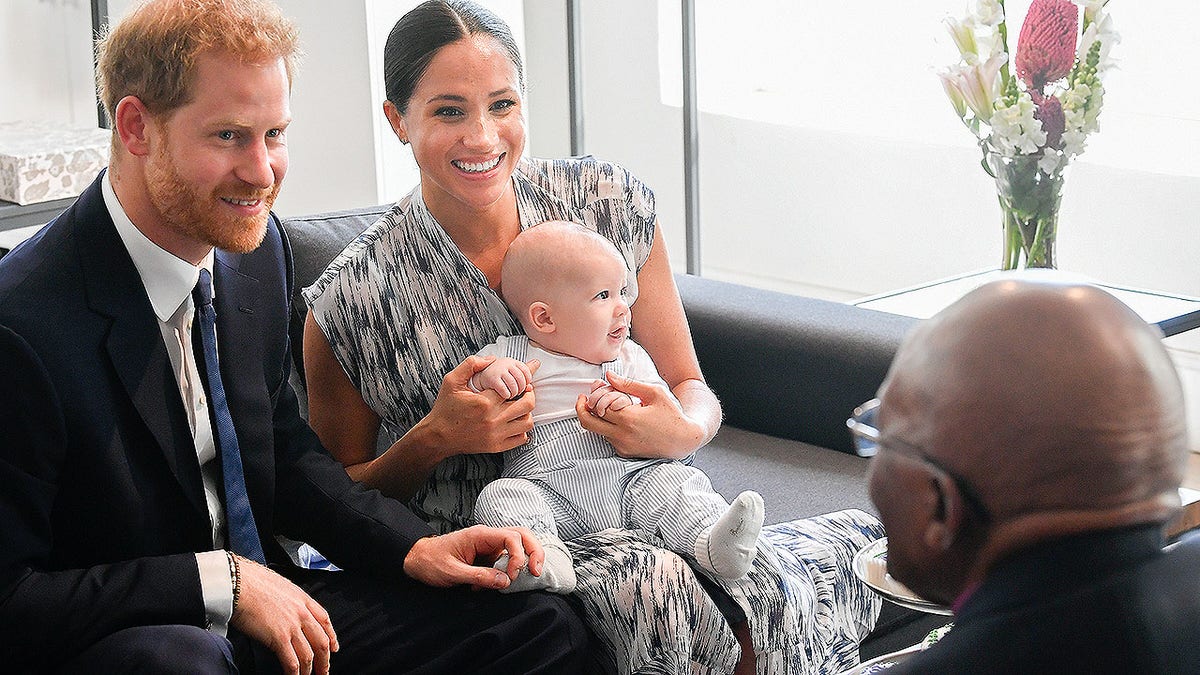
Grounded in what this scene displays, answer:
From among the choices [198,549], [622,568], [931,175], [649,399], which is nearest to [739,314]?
[649,399]

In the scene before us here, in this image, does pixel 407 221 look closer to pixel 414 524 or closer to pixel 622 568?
pixel 414 524

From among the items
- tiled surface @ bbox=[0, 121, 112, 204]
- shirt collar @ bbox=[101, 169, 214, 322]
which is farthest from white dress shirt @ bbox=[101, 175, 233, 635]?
tiled surface @ bbox=[0, 121, 112, 204]

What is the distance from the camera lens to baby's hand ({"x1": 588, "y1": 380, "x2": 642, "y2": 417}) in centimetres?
213

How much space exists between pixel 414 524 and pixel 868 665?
650 millimetres

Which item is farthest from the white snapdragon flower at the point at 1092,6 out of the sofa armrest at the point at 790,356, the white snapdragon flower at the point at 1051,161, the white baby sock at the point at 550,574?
the white baby sock at the point at 550,574

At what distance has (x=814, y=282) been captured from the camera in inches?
202

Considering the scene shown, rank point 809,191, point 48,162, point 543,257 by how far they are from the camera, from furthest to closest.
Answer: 1. point 809,191
2. point 48,162
3. point 543,257

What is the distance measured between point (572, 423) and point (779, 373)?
708mm

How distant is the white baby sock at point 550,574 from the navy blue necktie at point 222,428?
0.34 meters

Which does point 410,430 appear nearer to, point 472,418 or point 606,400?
point 472,418

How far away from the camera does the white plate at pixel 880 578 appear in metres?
1.91

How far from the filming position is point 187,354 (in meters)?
1.91

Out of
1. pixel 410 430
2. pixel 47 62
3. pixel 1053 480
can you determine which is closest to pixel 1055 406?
pixel 1053 480

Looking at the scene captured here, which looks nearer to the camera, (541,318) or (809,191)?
(541,318)
